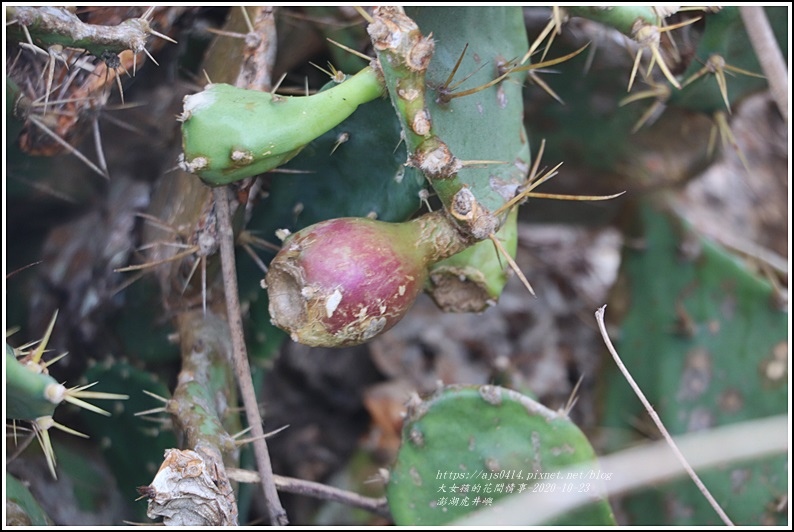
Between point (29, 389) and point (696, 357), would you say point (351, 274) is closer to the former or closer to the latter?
point (29, 389)

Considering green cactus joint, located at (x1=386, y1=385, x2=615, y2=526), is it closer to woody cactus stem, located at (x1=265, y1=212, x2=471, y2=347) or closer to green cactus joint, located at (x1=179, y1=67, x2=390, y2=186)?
woody cactus stem, located at (x1=265, y1=212, x2=471, y2=347)

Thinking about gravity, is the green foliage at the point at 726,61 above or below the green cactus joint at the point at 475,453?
above

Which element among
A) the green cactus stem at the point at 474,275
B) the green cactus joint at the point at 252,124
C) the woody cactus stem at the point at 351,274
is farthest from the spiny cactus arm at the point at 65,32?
the green cactus stem at the point at 474,275

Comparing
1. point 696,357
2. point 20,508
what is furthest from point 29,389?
point 696,357

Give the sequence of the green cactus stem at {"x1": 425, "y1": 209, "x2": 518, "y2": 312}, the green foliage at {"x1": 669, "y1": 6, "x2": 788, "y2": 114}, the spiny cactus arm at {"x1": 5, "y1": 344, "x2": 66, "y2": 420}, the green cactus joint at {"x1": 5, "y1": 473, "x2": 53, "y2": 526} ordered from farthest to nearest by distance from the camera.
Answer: the green foliage at {"x1": 669, "y1": 6, "x2": 788, "y2": 114} → the green cactus stem at {"x1": 425, "y1": 209, "x2": 518, "y2": 312} → the green cactus joint at {"x1": 5, "y1": 473, "x2": 53, "y2": 526} → the spiny cactus arm at {"x1": 5, "y1": 344, "x2": 66, "y2": 420}

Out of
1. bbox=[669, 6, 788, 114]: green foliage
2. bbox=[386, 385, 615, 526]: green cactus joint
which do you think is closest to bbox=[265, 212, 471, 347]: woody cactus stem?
bbox=[386, 385, 615, 526]: green cactus joint

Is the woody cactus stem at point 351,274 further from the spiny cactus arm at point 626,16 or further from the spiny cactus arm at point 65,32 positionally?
the spiny cactus arm at point 626,16
